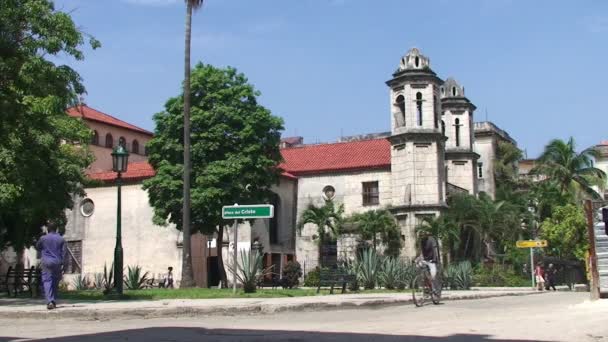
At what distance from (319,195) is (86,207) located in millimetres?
14198

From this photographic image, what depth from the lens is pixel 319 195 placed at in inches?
1914

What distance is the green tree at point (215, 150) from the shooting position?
34.2 m

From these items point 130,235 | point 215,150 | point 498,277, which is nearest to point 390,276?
point 215,150

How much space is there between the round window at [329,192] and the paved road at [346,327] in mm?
33721

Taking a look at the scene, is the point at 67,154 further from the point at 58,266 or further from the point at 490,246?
the point at 490,246

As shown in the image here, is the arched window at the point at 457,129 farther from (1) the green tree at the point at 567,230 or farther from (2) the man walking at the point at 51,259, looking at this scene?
(2) the man walking at the point at 51,259

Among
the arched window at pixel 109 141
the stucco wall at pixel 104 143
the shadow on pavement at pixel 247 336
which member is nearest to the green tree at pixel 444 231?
the stucco wall at pixel 104 143

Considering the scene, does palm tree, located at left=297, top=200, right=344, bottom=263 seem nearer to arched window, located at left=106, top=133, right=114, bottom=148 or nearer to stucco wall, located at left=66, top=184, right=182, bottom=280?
stucco wall, located at left=66, top=184, right=182, bottom=280

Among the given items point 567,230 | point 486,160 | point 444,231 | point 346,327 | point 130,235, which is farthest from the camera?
point 486,160

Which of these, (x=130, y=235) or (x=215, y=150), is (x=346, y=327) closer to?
(x=215, y=150)

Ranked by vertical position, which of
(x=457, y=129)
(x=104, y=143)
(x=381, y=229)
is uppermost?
(x=457, y=129)

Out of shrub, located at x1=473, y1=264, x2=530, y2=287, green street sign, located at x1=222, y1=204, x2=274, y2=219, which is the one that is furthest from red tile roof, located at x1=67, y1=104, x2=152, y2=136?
green street sign, located at x1=222, y1=204, x2=274, y2=219

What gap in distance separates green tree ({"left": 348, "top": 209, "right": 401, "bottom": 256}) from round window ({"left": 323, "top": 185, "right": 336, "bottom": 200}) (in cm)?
501

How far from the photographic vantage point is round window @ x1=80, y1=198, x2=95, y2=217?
4478 centimetres
